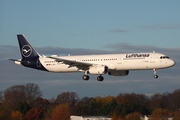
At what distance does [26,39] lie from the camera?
119 m

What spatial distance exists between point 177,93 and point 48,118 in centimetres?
6007

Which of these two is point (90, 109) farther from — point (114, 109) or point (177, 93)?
point (177, 93)

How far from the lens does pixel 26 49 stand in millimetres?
116062

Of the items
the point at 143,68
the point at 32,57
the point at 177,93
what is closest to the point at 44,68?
the point at 32,57

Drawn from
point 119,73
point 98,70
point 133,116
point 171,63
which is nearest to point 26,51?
point 98,70

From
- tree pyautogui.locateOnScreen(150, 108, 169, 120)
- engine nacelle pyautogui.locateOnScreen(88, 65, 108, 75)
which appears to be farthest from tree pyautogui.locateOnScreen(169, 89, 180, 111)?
engine nacelle pyautogui.locateOnScreen(88, 65, 108, 75)

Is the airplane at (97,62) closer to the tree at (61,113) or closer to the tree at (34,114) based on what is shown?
the tree at (61,113)

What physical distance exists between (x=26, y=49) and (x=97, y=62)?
1830cm

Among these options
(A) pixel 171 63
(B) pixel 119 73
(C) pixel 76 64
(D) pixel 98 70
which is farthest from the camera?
(B) pixel 119 73

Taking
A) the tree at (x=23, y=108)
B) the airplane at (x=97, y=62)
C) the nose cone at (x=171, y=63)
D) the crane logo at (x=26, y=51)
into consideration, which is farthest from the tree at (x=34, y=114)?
the nose cone at (x=171, y=63)

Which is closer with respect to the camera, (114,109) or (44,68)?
(44,68)

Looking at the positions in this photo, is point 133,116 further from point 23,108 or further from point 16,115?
point 23,108

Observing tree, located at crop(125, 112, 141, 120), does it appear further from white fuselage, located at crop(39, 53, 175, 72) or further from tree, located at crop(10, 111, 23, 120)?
white fuselage, located at crop(39, 53, 175, 72)

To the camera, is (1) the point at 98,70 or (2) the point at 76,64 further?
(2) the point at 76,64
